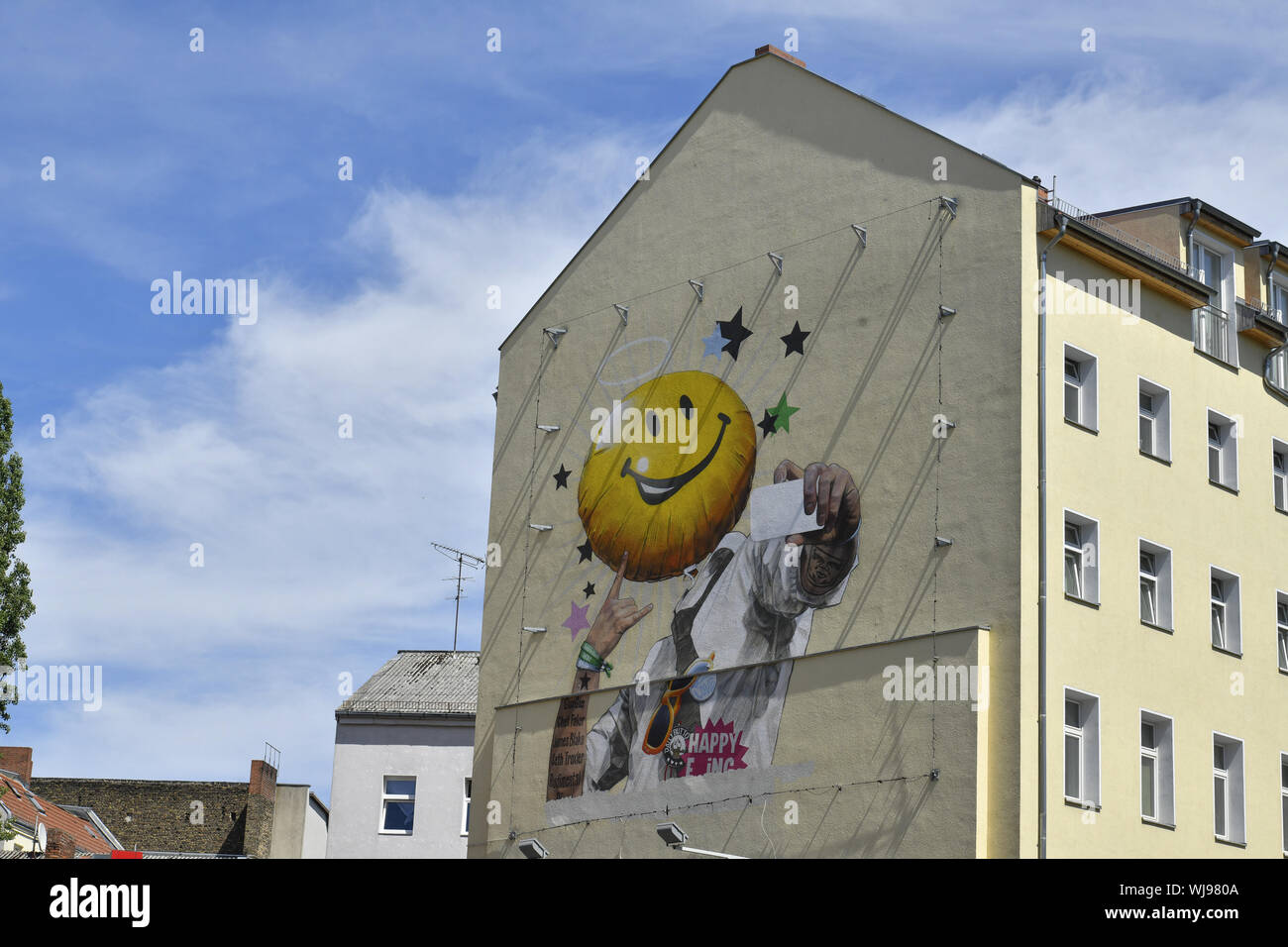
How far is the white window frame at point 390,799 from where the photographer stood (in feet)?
171

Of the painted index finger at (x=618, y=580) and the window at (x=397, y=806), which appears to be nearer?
the painted index finger at (x=618, y=580)

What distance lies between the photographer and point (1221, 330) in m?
35.3

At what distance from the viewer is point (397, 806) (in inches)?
2069

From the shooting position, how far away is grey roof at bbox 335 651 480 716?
175ft

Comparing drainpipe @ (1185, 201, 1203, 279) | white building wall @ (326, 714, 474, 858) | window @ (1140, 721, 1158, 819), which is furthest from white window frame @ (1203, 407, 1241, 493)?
white building wall @ (326, 714, 474, 858)

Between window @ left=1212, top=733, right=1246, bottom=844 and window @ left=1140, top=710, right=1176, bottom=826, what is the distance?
4.42ft

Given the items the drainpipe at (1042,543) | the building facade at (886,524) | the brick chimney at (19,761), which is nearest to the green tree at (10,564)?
the building facade at (886,524)

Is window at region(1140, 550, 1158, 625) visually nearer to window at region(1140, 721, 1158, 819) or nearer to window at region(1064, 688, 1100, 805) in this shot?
window at region(1140, 721, 1158, 819)

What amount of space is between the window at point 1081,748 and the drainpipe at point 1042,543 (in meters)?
0.75

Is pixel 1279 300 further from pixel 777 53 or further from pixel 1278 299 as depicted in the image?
pixel 777 53

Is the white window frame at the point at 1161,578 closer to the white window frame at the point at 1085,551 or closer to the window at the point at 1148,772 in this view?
the white window frame at the point at 1085,551

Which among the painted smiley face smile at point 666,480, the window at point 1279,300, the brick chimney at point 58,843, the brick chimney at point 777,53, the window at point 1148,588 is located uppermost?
the brick chimney at point 777,53
